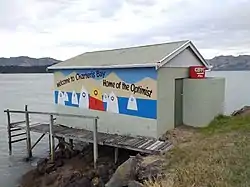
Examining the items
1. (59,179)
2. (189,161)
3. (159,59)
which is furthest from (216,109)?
(59,179)

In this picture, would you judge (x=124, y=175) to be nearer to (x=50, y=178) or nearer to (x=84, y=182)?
(x=84, y=182)

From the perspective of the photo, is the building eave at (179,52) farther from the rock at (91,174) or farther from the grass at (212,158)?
the rock at (91,174)

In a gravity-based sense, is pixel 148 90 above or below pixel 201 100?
above

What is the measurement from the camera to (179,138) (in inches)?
431

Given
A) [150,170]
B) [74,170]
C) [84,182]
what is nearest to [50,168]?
[74,170]

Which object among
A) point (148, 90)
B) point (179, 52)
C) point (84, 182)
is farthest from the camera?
point (179, 52)

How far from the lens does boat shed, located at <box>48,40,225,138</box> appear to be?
11398mm

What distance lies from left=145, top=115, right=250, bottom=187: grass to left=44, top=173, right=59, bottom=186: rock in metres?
5.00

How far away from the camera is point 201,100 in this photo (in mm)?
12031

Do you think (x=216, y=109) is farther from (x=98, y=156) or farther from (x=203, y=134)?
(x=98, y=156)

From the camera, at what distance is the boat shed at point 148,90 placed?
37.4ft

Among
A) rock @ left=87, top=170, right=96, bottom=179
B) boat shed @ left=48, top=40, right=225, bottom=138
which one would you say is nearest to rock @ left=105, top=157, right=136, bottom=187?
rock @ left=87, top=170, right=96, bottom=179

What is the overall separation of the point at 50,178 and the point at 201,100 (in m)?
6.47

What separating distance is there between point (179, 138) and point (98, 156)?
3531 mm
